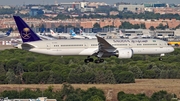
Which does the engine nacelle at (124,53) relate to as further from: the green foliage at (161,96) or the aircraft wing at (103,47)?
the green foliage at (161,96)

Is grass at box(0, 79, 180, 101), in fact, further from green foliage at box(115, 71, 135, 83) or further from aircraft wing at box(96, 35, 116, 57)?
aircraft wing at box(96, 35, 116, 57)

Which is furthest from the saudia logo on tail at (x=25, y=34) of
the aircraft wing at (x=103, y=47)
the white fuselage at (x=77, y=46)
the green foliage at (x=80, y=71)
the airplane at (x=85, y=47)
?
the green foliage at (x=80, y=71)

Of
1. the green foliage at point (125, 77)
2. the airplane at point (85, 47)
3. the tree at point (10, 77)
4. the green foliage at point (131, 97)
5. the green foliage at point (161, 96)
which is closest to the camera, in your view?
the green foliage at point (131, 97)

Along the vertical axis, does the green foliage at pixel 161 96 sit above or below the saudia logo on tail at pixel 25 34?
below

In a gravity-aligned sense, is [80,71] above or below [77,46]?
below

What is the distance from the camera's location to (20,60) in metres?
133

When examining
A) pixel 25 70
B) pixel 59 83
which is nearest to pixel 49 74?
pixel 59 83

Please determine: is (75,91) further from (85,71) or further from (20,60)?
(20,60)

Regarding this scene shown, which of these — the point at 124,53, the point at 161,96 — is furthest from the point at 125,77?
the point at 124,53

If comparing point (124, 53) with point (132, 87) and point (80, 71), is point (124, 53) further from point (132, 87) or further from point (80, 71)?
point (80, 71)

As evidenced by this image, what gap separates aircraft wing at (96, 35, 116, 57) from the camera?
3578 inches

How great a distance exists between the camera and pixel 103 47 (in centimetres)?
9138

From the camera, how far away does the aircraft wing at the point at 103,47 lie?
298ft

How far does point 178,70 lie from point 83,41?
26.0 m
